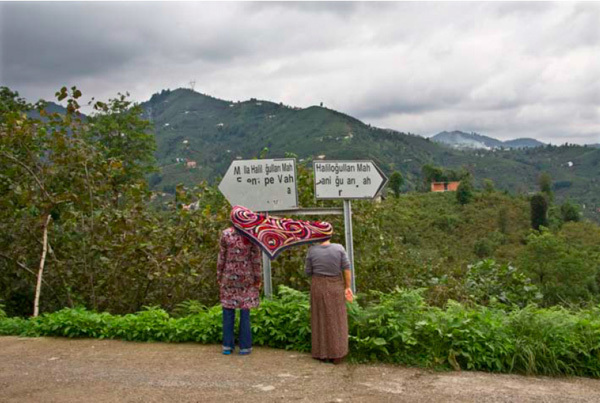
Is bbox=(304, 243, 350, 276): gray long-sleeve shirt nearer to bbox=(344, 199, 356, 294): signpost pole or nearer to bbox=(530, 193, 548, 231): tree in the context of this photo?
bbox=(344, 199, 356, 294): signpost pole

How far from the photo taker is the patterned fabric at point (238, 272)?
5801mm

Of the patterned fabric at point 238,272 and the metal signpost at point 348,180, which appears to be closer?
the patterned fabric at point 238,272

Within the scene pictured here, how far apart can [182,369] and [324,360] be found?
4.58 ft

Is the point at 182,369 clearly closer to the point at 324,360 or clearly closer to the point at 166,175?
the point at 324,360

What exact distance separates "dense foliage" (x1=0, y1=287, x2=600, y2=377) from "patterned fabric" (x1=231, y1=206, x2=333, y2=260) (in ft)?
2.44

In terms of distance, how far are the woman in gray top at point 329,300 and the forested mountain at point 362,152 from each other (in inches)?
4258

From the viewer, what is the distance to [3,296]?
841 cm

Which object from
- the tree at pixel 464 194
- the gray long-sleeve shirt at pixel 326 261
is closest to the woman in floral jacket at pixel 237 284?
the gray long-sleeve shirt at pixel 326 261

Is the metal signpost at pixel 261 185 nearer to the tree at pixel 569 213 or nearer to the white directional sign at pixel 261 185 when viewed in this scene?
the white directional sign at pixel 261 185

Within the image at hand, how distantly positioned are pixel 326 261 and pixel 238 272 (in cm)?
92

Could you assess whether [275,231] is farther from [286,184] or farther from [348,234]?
[348,234]

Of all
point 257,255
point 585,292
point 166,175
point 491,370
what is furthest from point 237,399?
point 166,175

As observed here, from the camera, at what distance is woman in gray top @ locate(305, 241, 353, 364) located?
556 centimetres

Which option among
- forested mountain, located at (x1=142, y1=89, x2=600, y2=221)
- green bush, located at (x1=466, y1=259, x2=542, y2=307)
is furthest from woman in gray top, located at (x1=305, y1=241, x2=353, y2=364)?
forested mountain, located at (x1=142, y1=89, x2=600, y2=221)
